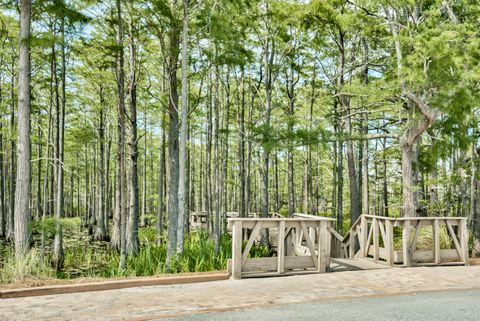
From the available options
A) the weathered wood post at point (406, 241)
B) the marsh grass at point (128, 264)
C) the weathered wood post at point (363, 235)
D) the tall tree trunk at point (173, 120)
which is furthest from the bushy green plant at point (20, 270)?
the weathered wood post at point (406, 241)

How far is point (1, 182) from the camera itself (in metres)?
21.8

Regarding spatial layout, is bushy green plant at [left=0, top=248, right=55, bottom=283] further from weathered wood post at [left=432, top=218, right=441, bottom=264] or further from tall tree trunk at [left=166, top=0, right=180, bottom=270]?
weathered wood post at [left=432, top=218, right=441, bottom=264]

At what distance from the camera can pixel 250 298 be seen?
596 centimetres

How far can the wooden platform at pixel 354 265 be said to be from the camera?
8852mm

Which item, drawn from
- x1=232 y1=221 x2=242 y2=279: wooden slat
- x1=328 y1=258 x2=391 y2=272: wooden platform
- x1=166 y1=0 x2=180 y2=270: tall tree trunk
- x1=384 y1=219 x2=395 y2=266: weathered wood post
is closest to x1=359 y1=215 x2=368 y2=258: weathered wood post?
x1=328 y1=258 x2=391 y2=272: wooden platform

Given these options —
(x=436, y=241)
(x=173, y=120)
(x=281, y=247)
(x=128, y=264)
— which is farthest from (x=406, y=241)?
(x=173, y=120)

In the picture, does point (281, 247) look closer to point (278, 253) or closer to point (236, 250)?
point (278, 253)

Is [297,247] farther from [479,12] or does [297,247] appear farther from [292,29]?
[292,29]

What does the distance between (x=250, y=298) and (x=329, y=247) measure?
122 inches

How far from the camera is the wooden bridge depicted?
7758 millimetres

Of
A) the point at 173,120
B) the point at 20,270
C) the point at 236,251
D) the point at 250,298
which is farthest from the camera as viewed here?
the point at 173,120

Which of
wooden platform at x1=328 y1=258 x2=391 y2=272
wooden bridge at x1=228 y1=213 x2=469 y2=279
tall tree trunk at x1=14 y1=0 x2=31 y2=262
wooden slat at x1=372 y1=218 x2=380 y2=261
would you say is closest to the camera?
wooden bridge at x1=228 y1=213 x2=469 y2=279

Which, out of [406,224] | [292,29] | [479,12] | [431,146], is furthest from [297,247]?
[292,29]

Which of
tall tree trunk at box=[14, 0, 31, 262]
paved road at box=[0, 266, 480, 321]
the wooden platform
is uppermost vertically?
tall tree trunk at box=[14, 0, 31, 262]
